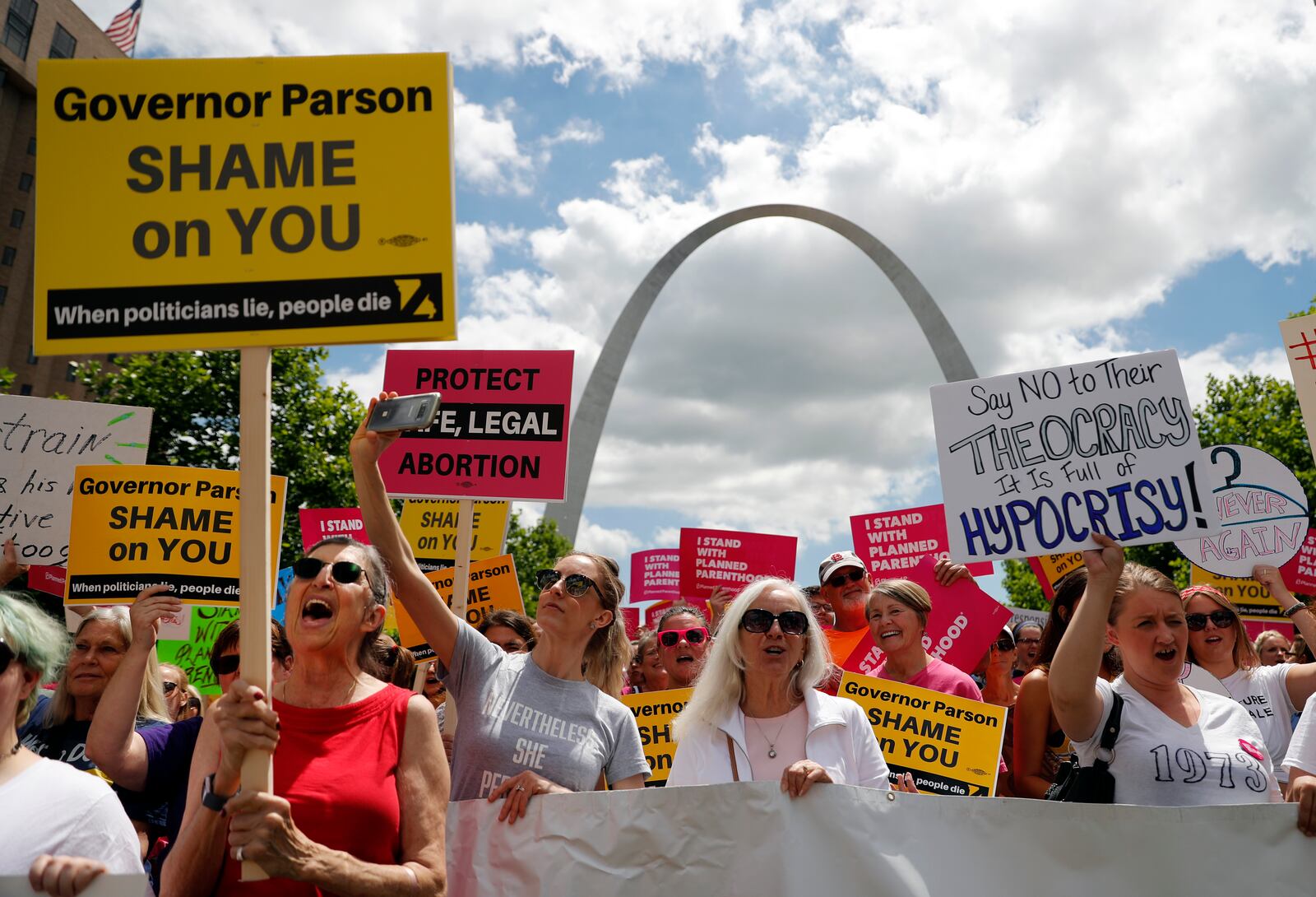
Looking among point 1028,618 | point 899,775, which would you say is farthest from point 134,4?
point 899,775

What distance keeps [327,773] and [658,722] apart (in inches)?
97.3

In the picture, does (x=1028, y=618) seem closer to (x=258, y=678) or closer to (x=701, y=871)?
(x=701, y=871)

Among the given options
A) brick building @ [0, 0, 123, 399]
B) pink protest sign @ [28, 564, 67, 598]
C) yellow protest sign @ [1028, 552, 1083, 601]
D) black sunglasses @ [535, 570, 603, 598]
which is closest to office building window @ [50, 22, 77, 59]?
brick building @ [0, 0, 123, 399]

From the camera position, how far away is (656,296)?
4056cm

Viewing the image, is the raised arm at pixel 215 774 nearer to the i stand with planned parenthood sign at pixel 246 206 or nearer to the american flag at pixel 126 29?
the i stand with planned parenthood sign at pixel 246 206

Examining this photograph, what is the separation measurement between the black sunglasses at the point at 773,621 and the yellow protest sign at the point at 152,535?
127 inches

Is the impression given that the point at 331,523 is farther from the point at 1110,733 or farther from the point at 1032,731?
the point at 1110,733

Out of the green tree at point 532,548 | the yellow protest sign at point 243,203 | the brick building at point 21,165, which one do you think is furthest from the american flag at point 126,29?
the yellow protest sign at point 243,203

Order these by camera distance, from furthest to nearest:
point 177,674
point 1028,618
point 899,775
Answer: point 1028,618 < point 177,674 < point 899,775

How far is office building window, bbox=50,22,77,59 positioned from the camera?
54031mm

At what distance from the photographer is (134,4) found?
5672 cm

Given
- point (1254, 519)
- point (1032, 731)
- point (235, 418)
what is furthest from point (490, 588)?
point (235, 418)

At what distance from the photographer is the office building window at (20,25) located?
170 feet

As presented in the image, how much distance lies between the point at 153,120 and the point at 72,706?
98.4 inches
